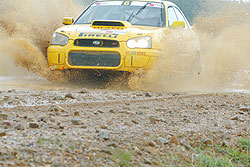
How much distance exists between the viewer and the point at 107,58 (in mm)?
7086

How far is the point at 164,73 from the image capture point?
24.0 feet

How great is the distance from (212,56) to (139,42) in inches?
140

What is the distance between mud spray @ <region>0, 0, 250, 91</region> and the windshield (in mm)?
538

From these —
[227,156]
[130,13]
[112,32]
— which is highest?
[130,13]

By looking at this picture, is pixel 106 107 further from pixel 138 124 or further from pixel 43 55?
pixel 43 55

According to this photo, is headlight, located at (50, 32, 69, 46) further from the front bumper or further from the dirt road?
the dirt road

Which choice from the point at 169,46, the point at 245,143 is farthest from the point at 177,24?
Result: the point at 245,143

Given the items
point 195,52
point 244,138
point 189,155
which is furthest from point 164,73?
point 189,155

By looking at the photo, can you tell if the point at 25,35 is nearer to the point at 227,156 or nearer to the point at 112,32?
the point at 112,32

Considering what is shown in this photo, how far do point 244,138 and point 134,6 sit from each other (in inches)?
190

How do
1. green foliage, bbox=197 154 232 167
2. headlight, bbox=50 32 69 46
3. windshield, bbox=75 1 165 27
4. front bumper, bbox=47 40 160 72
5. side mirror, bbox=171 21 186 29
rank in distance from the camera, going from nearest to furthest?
green foliage, bbox=197 154 232 167 → front bumper, bbox=47 40 160 72 → headlight, bbox=50 32 69 46 → side mirror, bbox=171 21 186 29 → windshield, bbox=75 1 165 27

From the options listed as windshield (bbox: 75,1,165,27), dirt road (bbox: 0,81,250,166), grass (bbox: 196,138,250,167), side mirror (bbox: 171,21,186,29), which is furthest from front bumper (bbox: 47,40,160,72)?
grass (bbox: 196,138,250,167)

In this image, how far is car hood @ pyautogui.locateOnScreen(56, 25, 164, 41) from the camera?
283 inches

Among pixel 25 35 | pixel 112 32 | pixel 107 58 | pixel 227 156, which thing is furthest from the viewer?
pixel 25 35
